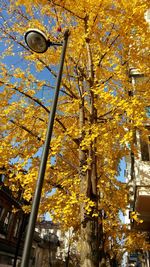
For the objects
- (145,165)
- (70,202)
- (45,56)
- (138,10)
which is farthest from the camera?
(145,165)

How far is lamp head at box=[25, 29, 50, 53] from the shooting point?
4812 mm

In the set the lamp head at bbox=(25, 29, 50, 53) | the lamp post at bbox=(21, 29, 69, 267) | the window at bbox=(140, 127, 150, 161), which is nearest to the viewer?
the lamp post at bbox=(21, 29, 69, 267)

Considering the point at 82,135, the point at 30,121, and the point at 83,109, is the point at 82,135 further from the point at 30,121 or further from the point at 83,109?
the point at 30,121

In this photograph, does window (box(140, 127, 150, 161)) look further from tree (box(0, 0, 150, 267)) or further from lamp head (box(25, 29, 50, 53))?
lamp head (box(25, 29, 50, 53))

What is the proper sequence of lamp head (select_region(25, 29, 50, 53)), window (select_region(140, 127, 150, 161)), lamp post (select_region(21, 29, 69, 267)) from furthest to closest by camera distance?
window (select_region(140, 127, 150, 161)), lamp head (select_region(25, 29, 50, 53)), lamp post (select_region(21, 29, 69, 267))

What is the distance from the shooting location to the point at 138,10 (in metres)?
6.57

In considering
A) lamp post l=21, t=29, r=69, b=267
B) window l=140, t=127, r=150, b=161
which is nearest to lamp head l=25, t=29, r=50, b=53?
lamp post l=21, t=29, r=69, b=267

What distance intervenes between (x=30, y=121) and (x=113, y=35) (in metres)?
3.86

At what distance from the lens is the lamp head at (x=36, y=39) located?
189 inches

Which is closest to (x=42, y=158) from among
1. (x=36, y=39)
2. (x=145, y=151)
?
(x=36, y=39)

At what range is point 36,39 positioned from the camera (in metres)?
4.92

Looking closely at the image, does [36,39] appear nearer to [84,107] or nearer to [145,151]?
[84,107]

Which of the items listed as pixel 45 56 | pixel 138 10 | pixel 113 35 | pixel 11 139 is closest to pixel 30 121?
pixel 11 139

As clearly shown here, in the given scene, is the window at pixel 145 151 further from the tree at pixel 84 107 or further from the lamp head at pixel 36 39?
the lamp head at pixel 36 39
